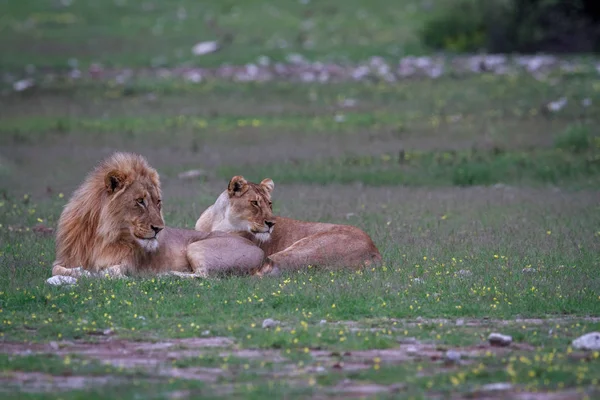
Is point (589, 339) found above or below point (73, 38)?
below

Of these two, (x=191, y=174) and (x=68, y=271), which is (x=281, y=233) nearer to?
(x=68, y=271)

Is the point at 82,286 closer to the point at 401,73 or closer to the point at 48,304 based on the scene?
the point at 48,304

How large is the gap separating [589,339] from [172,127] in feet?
53.5

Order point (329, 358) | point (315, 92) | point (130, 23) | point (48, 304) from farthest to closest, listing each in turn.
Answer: point (130, 23) → point (315, 92) → point (48, 304) → point (329, 358)

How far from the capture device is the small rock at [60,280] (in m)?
10.5

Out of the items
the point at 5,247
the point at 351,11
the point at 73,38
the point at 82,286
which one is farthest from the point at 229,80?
the point at 82,286

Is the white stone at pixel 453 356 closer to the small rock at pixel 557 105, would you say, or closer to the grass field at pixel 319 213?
the grass field at pixel 319 213

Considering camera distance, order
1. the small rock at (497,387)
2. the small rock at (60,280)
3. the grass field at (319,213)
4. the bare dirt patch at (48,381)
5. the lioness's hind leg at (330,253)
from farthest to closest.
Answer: the lioness's hind leg at (330,253) < the small rock at (60,280) < the grass field at (319,213) < the bare dirt patch at (48,381) < the small rock at (497,387)

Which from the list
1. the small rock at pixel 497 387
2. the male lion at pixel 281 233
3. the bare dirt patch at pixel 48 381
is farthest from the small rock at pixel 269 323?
the small rock at pixel 497 387

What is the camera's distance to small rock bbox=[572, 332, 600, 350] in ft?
26.6

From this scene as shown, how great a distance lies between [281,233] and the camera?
12.2 m

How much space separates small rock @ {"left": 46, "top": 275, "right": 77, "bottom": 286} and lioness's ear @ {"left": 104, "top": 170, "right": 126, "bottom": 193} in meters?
0.98

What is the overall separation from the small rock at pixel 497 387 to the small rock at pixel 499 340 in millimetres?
1194

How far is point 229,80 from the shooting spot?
27.6 metres
